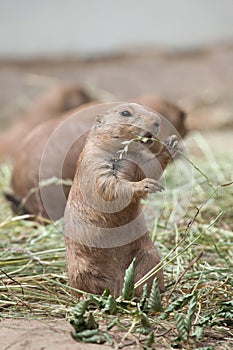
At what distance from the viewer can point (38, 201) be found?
553 cm

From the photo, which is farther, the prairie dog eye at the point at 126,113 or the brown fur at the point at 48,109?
the brown fur at the point at 48,109

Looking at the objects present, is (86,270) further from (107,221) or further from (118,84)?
(118,84)

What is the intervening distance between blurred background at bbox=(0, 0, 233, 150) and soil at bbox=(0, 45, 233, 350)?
1 cm

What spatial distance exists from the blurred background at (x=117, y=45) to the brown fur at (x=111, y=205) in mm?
7668

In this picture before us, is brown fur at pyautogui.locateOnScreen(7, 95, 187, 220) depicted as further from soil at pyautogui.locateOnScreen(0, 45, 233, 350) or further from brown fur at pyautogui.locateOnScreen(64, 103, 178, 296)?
soil at pyautogui.locateOnScreen(0, 45, 233, 350)

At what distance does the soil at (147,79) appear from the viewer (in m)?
10.1

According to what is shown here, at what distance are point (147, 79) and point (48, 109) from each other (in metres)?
3.65

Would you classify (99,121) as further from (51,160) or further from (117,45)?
(117,45)

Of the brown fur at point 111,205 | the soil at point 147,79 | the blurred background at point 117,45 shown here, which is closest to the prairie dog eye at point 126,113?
the brown fur at point 111,205

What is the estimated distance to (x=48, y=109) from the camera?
781 centimetres

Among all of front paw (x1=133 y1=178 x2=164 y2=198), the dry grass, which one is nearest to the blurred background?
the dry grass

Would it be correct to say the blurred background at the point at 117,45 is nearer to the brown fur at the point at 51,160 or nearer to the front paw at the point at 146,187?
the brown fur at the point at 51,160

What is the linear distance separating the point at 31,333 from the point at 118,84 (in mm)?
8224

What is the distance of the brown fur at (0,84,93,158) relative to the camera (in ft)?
25.4
